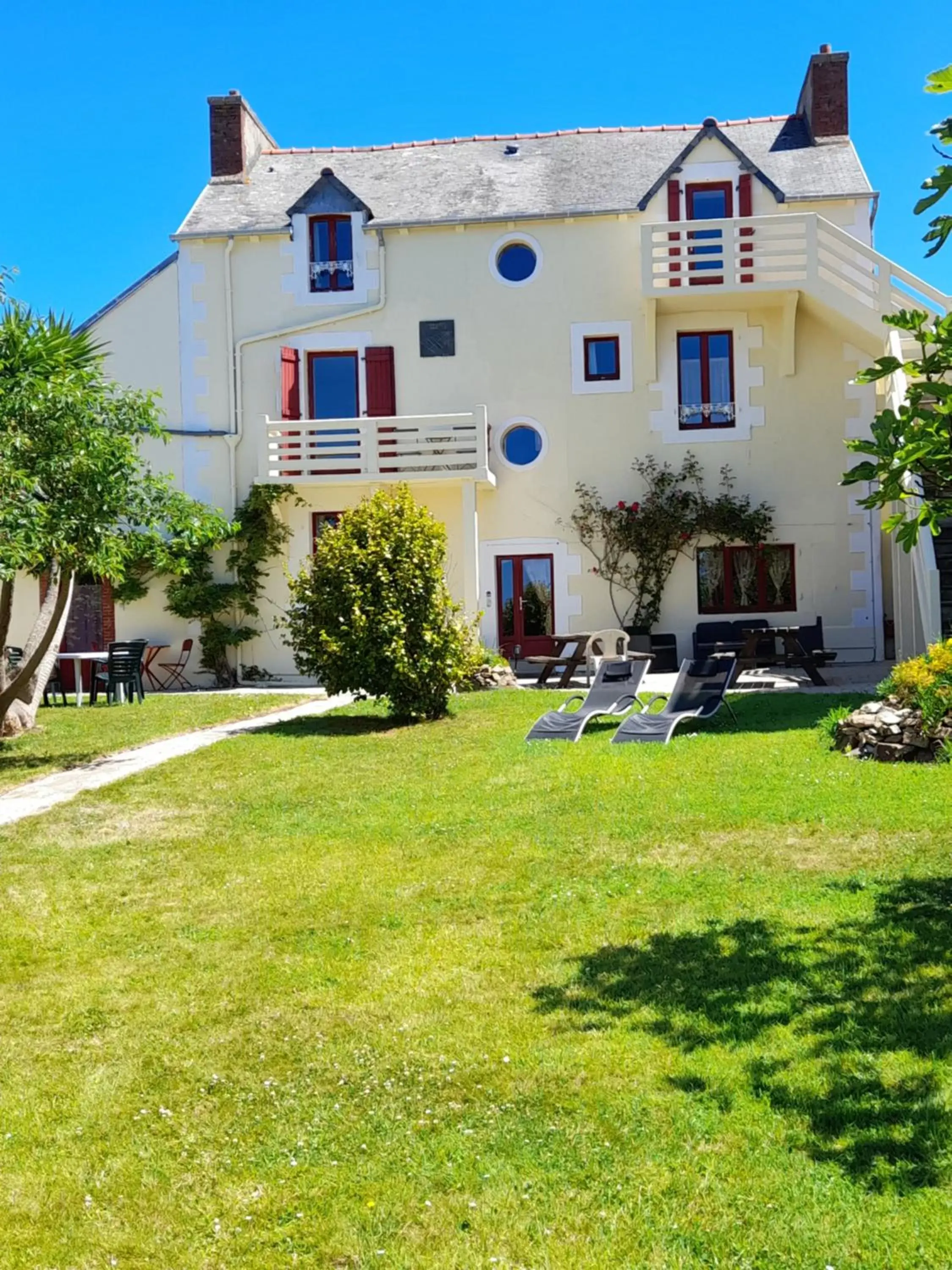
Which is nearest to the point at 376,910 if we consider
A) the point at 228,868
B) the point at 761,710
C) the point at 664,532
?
the point at 228,868

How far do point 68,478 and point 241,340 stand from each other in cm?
1085

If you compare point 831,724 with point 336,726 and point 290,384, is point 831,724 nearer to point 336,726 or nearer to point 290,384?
point 336,726

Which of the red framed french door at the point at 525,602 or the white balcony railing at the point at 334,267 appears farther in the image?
the white balcony railing at the point at 334,267

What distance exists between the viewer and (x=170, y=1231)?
297 cm

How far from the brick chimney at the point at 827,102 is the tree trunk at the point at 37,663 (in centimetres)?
1640

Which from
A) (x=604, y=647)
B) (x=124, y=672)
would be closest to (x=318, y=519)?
(x=124, y=672)

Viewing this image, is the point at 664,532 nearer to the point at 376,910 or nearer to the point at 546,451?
the point at 546,451

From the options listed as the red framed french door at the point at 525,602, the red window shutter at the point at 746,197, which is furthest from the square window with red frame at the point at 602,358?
the red framed french door at the point at 525,602

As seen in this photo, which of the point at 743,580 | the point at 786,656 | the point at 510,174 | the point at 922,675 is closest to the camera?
the point at 922,675

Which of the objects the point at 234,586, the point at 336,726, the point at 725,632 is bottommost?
the point at 336,726

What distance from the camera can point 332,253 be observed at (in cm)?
2009

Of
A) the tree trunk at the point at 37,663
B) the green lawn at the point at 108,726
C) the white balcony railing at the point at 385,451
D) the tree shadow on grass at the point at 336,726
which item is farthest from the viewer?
the white balcony railing at the point at 385,451

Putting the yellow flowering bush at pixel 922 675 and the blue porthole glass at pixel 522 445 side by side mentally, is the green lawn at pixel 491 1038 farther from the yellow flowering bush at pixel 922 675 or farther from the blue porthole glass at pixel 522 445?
the blue porthole glass at pixel 522 445

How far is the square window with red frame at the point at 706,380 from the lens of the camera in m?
19.4
